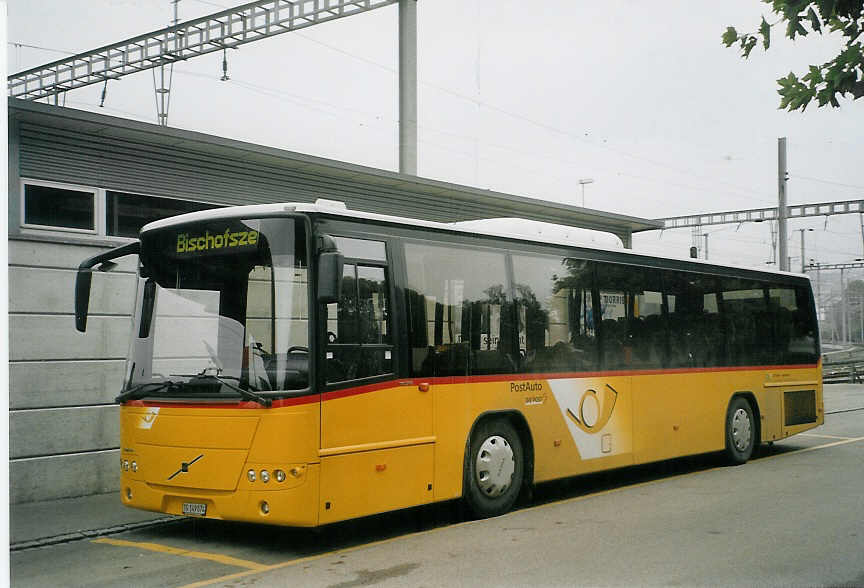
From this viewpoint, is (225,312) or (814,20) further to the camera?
(225,312)

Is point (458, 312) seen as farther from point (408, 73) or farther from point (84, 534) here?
point (408, 73)

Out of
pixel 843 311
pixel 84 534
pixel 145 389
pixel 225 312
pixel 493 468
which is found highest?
pixel 843 311

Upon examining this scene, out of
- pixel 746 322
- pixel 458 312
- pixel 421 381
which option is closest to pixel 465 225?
pixel 458 312

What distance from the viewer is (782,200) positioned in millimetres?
30031

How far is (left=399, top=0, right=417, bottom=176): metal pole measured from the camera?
70.2ft

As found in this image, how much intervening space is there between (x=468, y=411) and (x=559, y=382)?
65.6 inches

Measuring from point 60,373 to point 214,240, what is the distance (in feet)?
12.5

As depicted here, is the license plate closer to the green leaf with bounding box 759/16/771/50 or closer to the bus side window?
the bus side window

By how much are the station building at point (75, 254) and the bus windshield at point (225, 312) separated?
2.64 metres

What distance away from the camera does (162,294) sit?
343 inches

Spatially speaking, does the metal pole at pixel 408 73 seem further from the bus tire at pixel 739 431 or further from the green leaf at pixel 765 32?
the green leaf at pixel 765 32

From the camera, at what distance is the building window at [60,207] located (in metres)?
11.2

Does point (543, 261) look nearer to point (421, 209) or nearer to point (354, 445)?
point (354, 445)

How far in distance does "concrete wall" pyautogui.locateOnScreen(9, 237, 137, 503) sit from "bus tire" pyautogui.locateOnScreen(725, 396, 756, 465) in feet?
28.5
